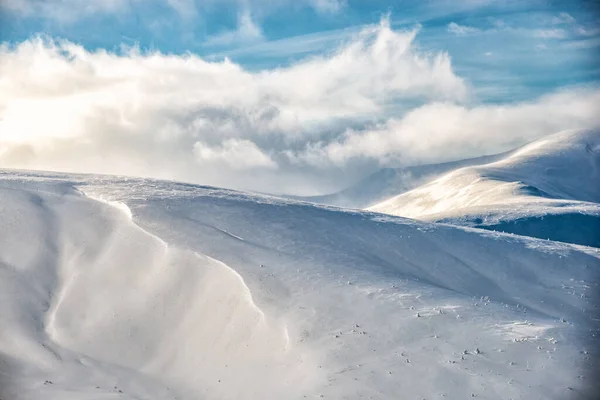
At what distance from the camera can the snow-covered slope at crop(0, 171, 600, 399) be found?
2798cm

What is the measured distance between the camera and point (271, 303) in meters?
34.5

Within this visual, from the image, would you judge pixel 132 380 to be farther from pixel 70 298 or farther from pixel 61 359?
pixel 70 298

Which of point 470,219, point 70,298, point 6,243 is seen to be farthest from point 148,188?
point 470,219

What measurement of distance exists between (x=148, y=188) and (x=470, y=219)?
240 ft

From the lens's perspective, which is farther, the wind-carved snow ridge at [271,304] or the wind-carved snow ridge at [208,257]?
the wind-carved snow ridge at [208,257]

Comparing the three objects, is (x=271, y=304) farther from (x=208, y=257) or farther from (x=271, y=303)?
(x=208, y=257)

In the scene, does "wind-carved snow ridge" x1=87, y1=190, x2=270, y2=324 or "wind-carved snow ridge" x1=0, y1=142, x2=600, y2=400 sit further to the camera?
"wind-carved snow ridge" x1=87, y1=190, x2=270, y2=324

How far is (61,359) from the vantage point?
3141 cm

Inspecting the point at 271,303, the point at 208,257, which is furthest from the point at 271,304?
the point at 208,257

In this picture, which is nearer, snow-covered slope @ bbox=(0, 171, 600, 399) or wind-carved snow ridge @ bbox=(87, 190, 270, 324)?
snow-covered slope @ bbox=(0, 171, 600, 399)

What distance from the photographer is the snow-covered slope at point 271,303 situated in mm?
27984

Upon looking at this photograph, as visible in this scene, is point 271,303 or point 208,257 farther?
point 208,257

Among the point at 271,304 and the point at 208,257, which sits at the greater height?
the point at 208,257

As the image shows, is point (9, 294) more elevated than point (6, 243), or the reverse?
point (6, 243)
